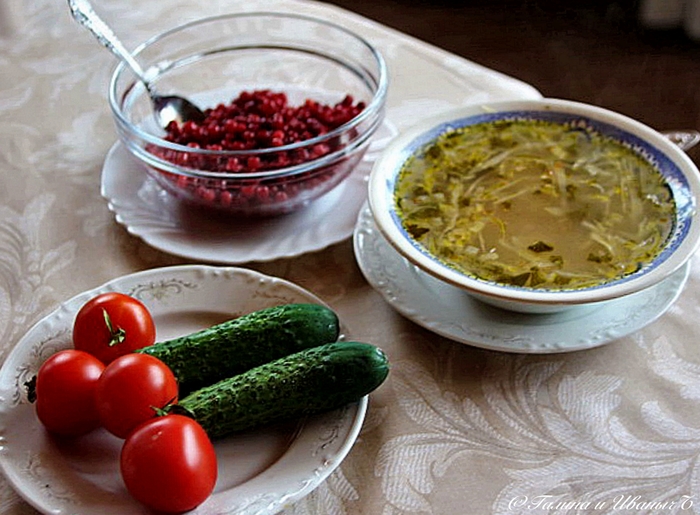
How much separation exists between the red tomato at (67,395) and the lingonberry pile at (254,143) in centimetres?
42

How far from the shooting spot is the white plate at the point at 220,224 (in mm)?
1339

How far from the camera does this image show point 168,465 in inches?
35.3

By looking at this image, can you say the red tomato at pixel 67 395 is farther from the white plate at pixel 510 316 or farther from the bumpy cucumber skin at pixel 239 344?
the white plate at pixel 510 316

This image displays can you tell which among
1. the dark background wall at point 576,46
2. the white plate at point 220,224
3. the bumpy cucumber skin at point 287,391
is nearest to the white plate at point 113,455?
the bumpy cucumber skin at point 287,391

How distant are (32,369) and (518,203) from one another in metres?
0.67

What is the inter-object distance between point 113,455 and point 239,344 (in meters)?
0.19

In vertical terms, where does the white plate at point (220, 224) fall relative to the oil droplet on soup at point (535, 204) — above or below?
above

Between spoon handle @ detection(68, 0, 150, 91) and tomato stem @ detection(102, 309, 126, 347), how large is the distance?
23.9 inches

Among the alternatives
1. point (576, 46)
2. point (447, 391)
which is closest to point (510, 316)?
point (447, 391)

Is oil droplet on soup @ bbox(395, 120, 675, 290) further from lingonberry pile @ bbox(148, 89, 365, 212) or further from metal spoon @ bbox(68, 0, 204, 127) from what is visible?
metal spoon @ bbox(68, 0, 204, 127)

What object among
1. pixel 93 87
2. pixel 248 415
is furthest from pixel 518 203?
pixel 93 87

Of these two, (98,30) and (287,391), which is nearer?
(287,391)

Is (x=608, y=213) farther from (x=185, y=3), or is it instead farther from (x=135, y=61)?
(x=185, y=3)

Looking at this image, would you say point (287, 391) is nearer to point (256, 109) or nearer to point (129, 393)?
point (129, 393)
